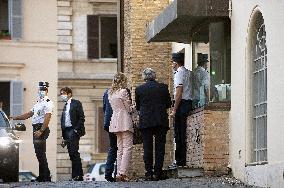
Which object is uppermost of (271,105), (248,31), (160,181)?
(248,31)

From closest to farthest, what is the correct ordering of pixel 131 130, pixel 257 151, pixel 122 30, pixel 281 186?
pixel 281 186
pixel 257 151
pixel 131 130
pixel 122 30

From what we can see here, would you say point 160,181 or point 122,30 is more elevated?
point 122,30

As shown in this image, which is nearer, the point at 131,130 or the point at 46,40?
the point at 131,130

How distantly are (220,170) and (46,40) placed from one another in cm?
2300

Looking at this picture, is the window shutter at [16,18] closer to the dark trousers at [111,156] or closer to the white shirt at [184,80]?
the white shirt at [184,80]

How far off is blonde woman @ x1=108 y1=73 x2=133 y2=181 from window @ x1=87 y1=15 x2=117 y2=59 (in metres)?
23.5

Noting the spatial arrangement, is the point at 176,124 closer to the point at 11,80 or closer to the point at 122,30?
the point at 122,30

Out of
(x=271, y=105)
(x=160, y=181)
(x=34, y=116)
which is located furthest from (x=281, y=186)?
(x=34, y=116)

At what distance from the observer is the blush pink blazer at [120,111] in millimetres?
19141

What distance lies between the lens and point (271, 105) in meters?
16.4

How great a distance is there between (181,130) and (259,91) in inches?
114

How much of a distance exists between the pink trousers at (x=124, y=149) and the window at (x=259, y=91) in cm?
236

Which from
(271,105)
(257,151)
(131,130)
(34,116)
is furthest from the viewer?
(34,116)

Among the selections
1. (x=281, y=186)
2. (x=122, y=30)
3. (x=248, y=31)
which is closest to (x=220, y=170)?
(x=248, y=31)
